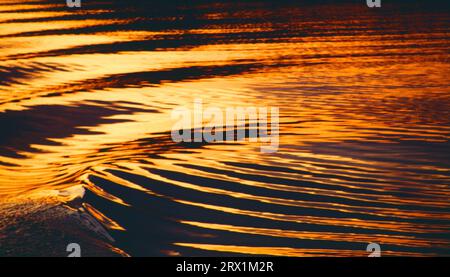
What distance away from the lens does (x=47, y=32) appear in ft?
36.9

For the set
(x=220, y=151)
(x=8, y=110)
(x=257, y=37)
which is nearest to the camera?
(x=220, y=151)

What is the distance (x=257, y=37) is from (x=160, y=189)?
5.94 metres

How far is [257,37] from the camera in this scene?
1067 cm

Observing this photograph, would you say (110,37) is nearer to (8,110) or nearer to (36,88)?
(36,88)

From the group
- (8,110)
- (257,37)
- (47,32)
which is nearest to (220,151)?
(8,110)

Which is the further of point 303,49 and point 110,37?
point 110,37

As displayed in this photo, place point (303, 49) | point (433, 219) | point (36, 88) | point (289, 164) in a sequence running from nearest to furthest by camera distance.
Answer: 1. point (433, 219)
2. point (289, 164)
3. point (36, 88)
4. point (303, 49)

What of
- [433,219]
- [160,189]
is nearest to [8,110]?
[160,189]

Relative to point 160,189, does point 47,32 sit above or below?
above

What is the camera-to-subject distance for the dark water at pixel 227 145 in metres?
4.36

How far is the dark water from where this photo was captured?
4.36 metres

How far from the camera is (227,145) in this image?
19.6 feet

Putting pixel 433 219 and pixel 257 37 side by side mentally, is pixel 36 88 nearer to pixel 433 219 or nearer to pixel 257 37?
pixel 257 37

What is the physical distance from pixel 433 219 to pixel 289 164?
121 cm
